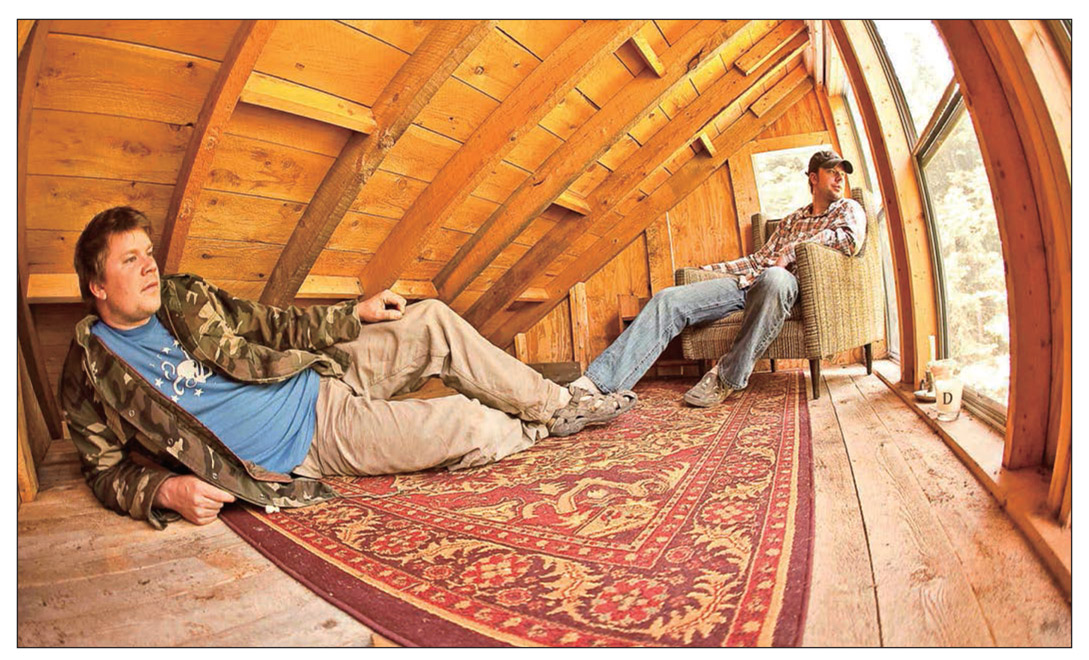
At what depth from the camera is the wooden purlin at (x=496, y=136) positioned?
7.80ft

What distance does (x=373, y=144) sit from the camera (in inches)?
83.4

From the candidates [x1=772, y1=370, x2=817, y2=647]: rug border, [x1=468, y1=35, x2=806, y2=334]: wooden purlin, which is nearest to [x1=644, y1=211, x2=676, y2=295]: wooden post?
[x1=468, y1=35, x2=806, y2=334]: wooden purlin

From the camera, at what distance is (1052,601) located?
0.83m

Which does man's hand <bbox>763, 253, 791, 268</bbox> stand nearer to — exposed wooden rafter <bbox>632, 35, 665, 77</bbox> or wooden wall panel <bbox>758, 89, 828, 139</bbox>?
exposed wooden rafter <bbox>632, 35, 665, 77</bbox>

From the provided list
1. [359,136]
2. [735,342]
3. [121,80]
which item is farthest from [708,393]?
[121,80]

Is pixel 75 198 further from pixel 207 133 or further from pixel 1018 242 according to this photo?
pixel 1018 242

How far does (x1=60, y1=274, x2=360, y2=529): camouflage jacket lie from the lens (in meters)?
1.46

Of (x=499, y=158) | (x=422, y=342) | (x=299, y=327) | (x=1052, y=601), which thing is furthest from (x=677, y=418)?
(x=1052, y=601)

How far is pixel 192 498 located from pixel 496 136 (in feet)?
5.77

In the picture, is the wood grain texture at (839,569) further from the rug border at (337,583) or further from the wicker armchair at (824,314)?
the wicker armchair at (824,314)

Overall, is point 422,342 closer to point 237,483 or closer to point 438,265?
point 237,483

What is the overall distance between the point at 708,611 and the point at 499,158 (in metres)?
2.07

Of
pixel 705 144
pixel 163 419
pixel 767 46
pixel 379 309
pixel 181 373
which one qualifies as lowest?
pixel 163 419

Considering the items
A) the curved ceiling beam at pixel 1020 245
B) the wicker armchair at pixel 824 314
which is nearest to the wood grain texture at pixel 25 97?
the curved ceiling beam at pixel 1020 245
